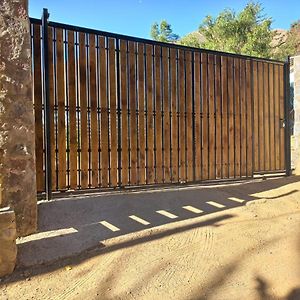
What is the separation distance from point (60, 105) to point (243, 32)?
13649 mm

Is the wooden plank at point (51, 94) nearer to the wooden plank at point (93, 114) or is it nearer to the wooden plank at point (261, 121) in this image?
the wooden plank at point (93, 114)

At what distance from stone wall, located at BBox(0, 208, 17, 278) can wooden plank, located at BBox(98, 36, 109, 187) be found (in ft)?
6.87

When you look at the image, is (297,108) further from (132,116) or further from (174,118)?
(132,116)

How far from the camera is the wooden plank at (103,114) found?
5141 millimetres

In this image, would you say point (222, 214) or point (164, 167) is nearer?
point (222, 214)

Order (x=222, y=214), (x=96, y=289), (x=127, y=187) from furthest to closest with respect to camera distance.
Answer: (x=127, y=187) < (x=222, y=214) < (x=96, y=289)

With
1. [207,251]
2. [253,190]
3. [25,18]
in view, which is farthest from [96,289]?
[253,190]

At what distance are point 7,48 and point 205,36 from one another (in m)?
15.9

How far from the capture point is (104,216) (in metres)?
4.33

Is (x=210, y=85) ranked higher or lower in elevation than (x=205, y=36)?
lower

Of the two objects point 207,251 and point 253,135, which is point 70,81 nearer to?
point 207,251

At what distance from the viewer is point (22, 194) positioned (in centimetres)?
371

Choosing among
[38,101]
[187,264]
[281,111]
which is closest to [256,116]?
[281,111]

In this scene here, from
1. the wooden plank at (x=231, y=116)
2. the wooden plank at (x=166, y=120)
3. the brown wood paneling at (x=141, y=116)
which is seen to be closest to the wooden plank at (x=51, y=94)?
the brown wood paneling at (x=141, y=116)
